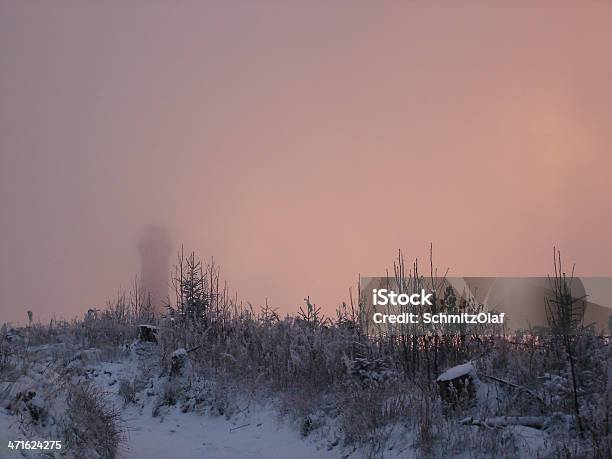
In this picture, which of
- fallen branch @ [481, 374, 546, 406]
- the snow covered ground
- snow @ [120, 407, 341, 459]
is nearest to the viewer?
the snow covered ground

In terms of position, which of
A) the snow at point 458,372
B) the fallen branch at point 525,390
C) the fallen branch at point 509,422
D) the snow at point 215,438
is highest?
the snow at point 458,372

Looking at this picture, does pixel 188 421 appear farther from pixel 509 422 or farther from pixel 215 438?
pixel 509 422

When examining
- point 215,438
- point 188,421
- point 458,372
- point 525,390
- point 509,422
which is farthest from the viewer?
point 188,421

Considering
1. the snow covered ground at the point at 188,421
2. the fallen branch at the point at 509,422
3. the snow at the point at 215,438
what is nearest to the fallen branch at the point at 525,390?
the snow covered ground at the point at 188,421

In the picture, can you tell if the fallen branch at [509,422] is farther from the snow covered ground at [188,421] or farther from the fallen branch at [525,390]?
the fallen branch at [525,390]

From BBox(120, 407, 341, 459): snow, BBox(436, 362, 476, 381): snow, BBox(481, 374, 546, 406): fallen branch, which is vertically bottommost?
BBox(120, 407, 341, 459): snow

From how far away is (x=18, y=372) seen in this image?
9.27 meters

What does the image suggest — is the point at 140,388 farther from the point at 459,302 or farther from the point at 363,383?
the point at 459,302

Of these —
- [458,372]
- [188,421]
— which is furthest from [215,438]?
[458,372]

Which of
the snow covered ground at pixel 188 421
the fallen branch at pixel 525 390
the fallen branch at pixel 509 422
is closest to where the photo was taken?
the snow covered ground at pixel 188 421

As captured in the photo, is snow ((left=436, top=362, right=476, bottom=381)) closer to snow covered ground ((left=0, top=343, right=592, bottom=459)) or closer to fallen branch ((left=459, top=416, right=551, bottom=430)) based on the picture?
snow covered ground ((left=0, top=343, right=592, bottom=459))

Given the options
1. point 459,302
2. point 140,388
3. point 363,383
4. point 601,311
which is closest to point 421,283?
point 459,302

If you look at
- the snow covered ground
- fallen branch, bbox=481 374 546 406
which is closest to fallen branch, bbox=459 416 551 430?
the snow covered ground

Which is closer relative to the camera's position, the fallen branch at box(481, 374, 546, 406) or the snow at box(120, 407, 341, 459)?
the fallen branch at box(481, 374, 546, 406)
